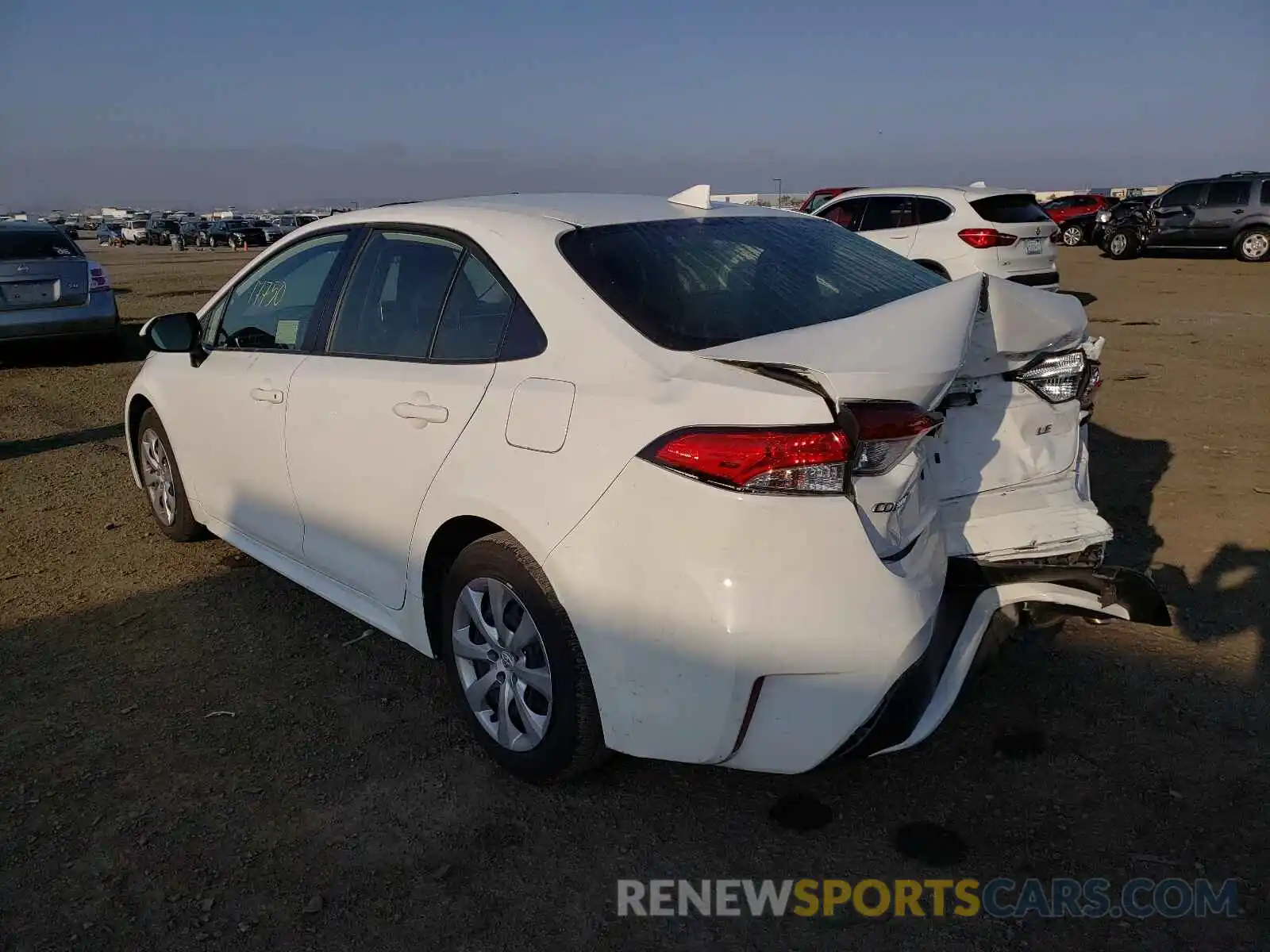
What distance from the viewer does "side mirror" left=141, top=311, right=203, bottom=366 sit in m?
4.14

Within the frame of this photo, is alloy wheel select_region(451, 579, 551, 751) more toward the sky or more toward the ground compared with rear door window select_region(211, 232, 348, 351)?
more toward the ground

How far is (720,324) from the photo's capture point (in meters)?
2.65

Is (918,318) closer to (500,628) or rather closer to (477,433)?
(477,433)

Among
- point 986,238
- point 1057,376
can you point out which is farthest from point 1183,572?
point 986,238

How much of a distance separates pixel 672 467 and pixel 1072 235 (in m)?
30.5

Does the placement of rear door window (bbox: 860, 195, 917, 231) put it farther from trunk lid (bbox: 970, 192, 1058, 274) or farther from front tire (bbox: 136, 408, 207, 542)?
front tire (bbox: 136, 408, 207, 542)

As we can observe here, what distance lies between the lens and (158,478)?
488cm

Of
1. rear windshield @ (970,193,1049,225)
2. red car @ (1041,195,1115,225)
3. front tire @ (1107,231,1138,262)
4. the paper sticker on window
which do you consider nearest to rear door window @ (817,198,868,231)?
rear windshield @ (970,193,1049,225)

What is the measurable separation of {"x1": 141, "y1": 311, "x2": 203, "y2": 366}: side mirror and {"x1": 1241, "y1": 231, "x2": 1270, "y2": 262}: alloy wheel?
22.1 m

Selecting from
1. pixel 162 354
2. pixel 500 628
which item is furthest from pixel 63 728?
pixel 162 354

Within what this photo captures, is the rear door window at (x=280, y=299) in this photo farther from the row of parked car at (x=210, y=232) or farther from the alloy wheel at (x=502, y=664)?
the row of parked car at (x=210, y=232)

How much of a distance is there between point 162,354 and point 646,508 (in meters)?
3.36

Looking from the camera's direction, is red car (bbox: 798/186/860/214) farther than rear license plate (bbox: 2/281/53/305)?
Yes

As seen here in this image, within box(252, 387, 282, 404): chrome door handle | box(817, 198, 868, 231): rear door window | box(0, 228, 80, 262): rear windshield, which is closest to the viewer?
box(252, 387, 282, 404): chrome door handle
